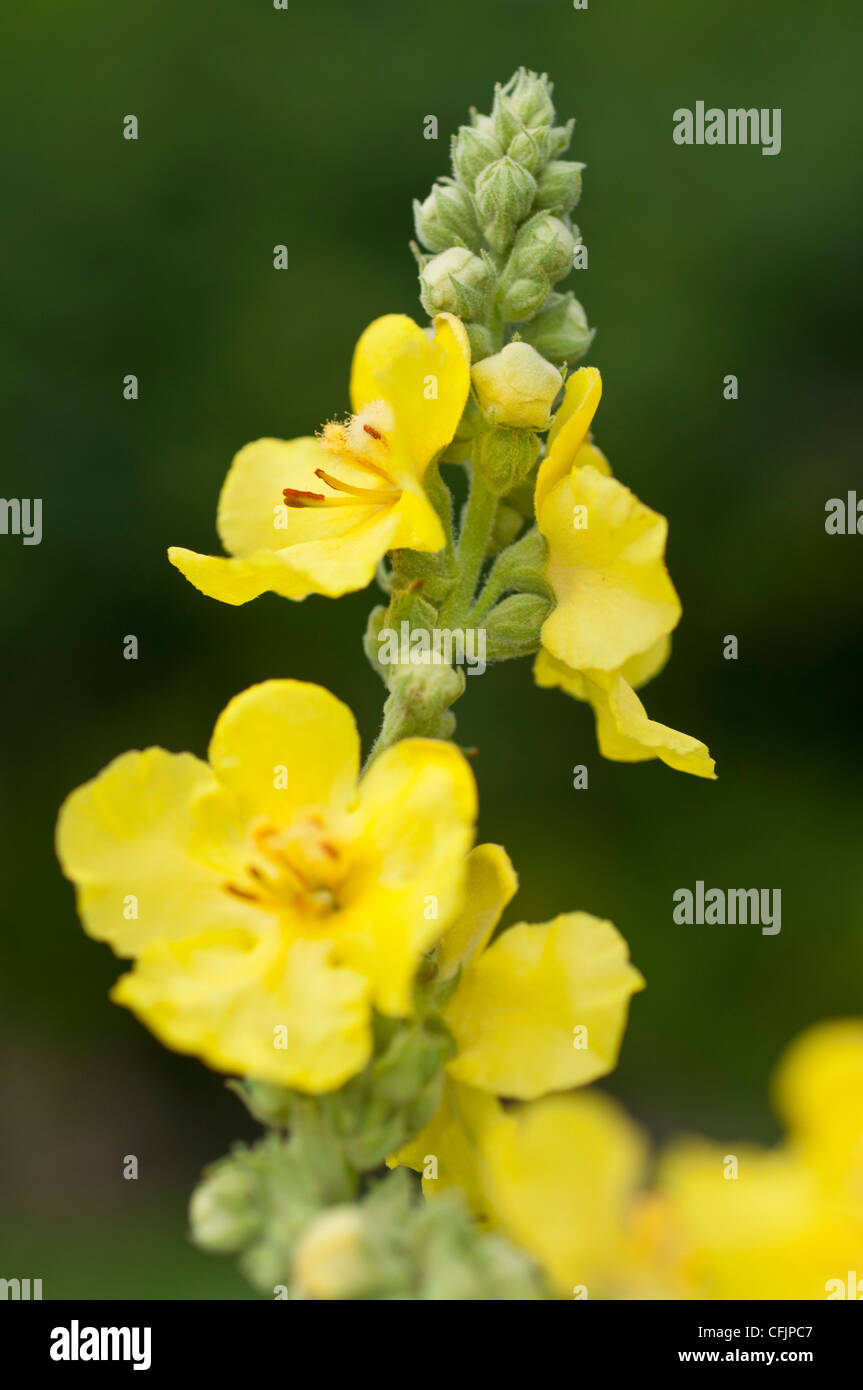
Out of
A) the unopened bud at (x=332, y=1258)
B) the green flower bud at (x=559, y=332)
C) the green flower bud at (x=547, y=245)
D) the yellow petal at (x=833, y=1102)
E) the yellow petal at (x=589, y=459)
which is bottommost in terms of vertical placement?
the unopened bud at (x=332, y=1258)

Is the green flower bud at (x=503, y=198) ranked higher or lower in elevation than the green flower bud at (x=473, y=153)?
lower

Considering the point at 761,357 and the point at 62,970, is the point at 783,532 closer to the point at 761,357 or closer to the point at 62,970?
the point at 761,357

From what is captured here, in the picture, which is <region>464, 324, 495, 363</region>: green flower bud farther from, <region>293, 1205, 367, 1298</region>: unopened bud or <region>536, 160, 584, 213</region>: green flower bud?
<region>293, 1205, 367, 1298</region>: unopened bud

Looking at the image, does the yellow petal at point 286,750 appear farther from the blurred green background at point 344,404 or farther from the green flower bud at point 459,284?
the blurred green background at point 344,404

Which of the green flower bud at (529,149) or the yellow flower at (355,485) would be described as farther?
the green flower bud at (529,149)

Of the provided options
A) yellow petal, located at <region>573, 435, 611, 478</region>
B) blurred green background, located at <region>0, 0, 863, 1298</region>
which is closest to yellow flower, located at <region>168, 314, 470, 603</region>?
yellow petal, located at <region>573, 435, 611, 478</region>

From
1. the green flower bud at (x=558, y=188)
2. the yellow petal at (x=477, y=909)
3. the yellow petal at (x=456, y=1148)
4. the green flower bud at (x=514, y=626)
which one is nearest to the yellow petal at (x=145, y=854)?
the yellow petal at (x=477, y=909)
